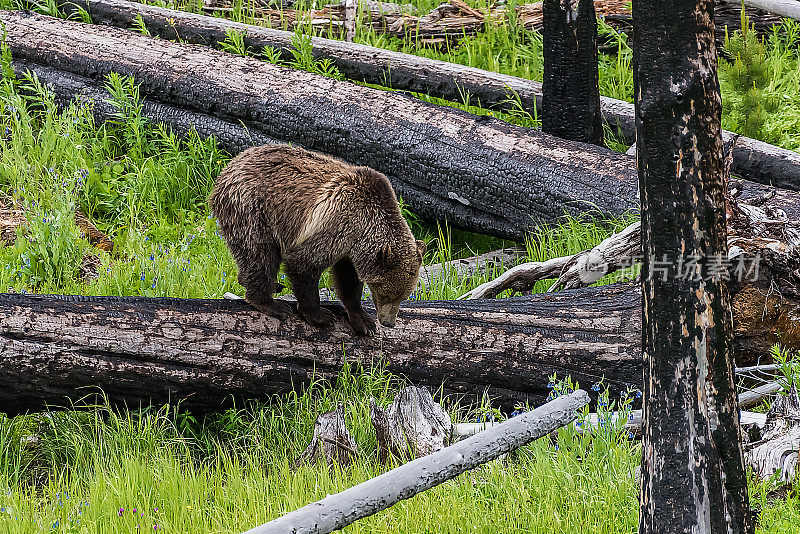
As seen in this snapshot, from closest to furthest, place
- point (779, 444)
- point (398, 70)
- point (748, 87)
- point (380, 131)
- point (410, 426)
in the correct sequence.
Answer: point (779, 444), point (410, 426), point (380, 131), point (748, 87), point (398, 70)

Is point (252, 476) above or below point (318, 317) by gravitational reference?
below

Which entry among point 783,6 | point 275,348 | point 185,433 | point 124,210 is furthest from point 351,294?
point 783,6

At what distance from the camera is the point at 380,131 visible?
7281 millimetres

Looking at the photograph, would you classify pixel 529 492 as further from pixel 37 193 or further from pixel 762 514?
pixel 37 193

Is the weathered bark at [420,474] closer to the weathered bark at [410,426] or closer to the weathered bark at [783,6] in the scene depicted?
the weathered bark at [410,426]

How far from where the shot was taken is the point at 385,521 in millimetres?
3562

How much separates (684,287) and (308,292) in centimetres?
238

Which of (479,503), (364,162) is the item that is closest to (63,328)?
(479,503)

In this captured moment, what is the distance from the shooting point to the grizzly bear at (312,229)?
176 inches

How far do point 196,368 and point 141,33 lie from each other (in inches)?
232

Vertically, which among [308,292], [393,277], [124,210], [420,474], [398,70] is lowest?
[124,210]

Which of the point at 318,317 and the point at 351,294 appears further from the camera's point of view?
the point at 351,294

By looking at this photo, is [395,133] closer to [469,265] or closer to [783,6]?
[469,265]

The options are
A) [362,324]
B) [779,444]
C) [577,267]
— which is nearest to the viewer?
[779,444]
